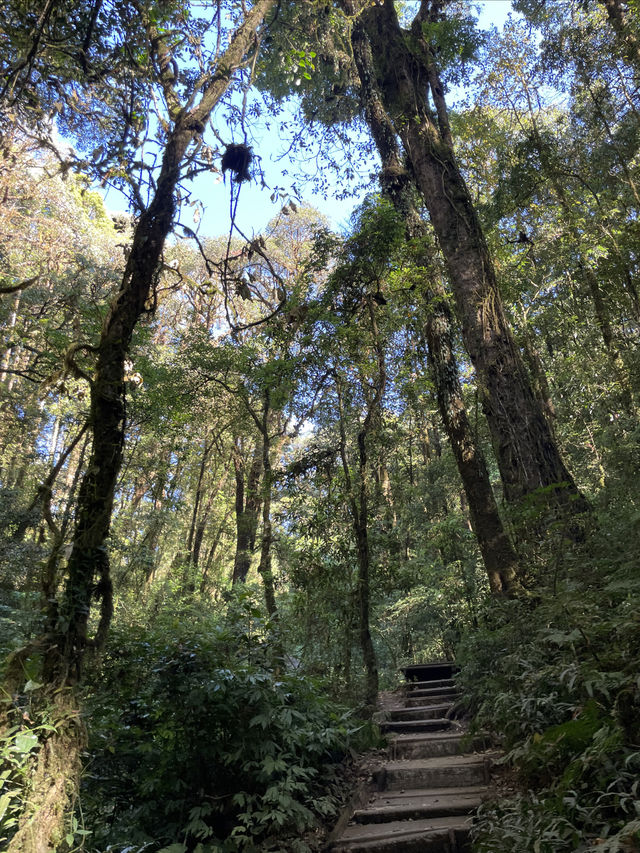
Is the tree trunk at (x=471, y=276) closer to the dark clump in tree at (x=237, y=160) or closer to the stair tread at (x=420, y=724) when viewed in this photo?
the stair tread at (x=420, y=724)

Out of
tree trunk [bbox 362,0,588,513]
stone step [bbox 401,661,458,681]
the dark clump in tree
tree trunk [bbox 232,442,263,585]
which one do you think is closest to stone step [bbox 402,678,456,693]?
stone step [bbox 401,661,458,681]

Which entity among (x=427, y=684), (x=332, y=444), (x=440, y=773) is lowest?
(x=440, y=773)

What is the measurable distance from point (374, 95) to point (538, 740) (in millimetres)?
10805

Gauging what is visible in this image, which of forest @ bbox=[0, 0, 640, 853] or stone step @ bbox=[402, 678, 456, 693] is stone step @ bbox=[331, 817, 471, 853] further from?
stone step @ bbox=[402, 678, 456, 693]

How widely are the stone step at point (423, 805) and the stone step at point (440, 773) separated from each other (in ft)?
0.32

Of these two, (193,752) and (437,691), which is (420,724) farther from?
(193,752)

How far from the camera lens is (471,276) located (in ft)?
25.3

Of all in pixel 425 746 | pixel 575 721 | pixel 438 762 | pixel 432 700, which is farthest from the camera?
pixel 432 700

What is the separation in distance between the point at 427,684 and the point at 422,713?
6.80ft

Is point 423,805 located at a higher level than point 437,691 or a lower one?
lower

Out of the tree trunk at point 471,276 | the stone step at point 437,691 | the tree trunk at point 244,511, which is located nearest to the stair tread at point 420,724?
the stone step at point 437,691

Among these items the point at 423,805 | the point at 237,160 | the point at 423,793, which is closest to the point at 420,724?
the point at 423,793

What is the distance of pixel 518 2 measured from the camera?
1309cm

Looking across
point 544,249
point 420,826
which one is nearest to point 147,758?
point 420,826
